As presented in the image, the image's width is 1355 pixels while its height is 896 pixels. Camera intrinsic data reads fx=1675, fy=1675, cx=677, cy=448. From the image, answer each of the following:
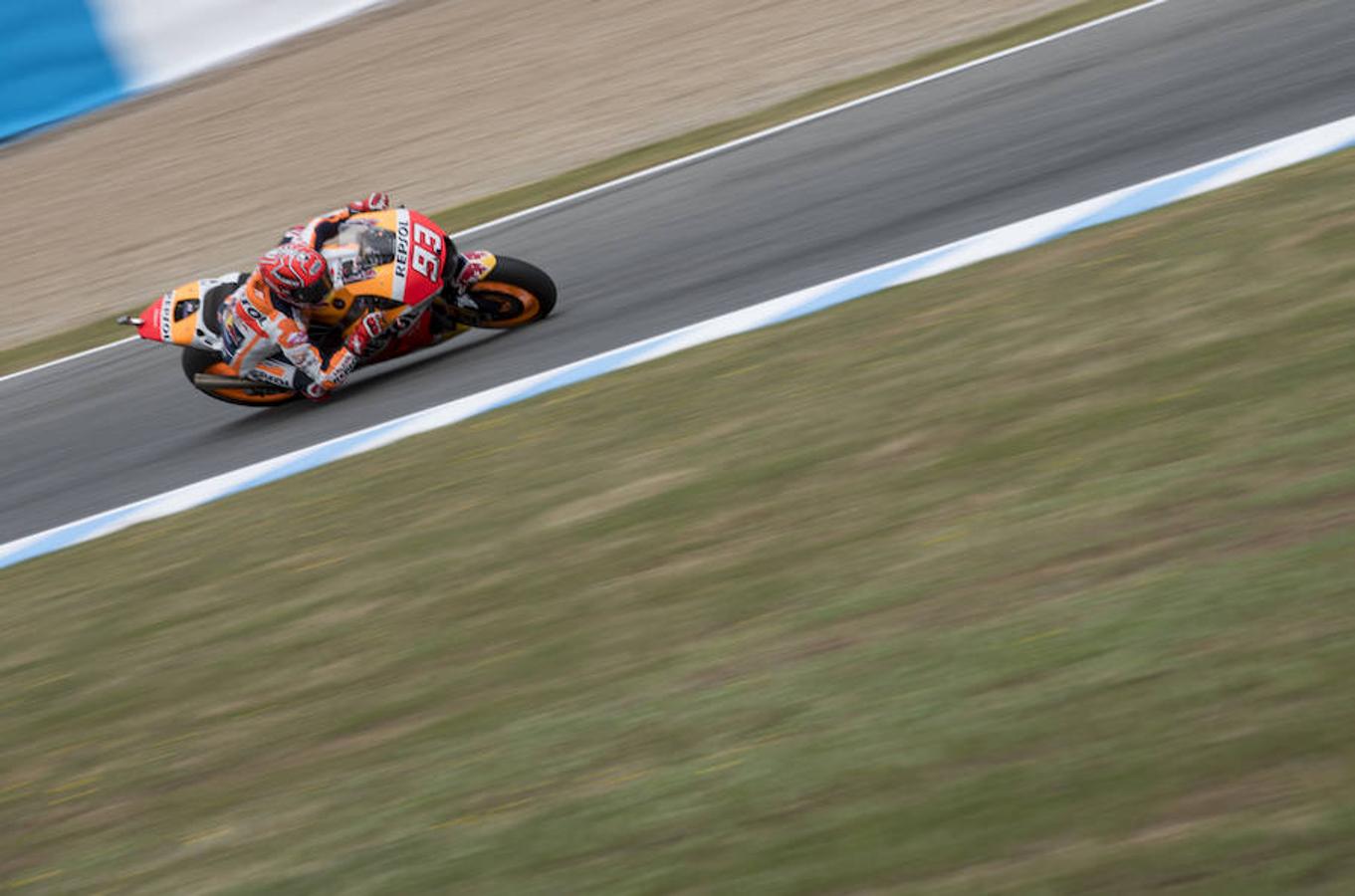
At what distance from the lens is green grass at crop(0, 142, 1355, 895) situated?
11.2 ft

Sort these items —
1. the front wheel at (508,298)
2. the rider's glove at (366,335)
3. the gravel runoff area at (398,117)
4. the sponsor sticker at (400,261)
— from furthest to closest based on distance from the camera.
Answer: the gravel runoff area at (398,117), the front wheel at (508,298), the rider's glove at (366,335), the sponsor sticker at (400,261)

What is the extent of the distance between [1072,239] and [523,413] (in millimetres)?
2488

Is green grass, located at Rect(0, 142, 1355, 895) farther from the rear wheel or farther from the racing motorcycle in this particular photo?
the rear wheel

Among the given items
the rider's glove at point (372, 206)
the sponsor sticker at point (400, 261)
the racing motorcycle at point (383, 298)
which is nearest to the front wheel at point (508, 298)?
the racing motorcycle at point (383, 298)

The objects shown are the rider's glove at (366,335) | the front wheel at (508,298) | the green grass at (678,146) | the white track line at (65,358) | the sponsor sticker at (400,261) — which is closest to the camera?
the sponsor sticker at (400,261)

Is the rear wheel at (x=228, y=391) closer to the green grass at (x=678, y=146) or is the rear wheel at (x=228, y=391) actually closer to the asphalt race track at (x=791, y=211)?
the asphalt race track at (x=791, y=211)

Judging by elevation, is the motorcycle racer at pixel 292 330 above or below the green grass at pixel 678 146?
below

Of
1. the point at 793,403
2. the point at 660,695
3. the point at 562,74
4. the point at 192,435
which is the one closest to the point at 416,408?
the point at 192,435

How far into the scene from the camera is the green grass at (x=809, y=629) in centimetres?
341

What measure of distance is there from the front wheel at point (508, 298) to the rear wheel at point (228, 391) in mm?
1064

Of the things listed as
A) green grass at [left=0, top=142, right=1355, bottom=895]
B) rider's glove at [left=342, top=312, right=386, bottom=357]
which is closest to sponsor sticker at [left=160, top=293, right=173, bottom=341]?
rider's glove at [left=342, top=312, right=386, bottom=357]

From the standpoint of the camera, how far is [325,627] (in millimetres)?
5500

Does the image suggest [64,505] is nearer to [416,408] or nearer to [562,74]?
[416,408]

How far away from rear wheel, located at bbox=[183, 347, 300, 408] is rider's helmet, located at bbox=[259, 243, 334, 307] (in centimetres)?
66
